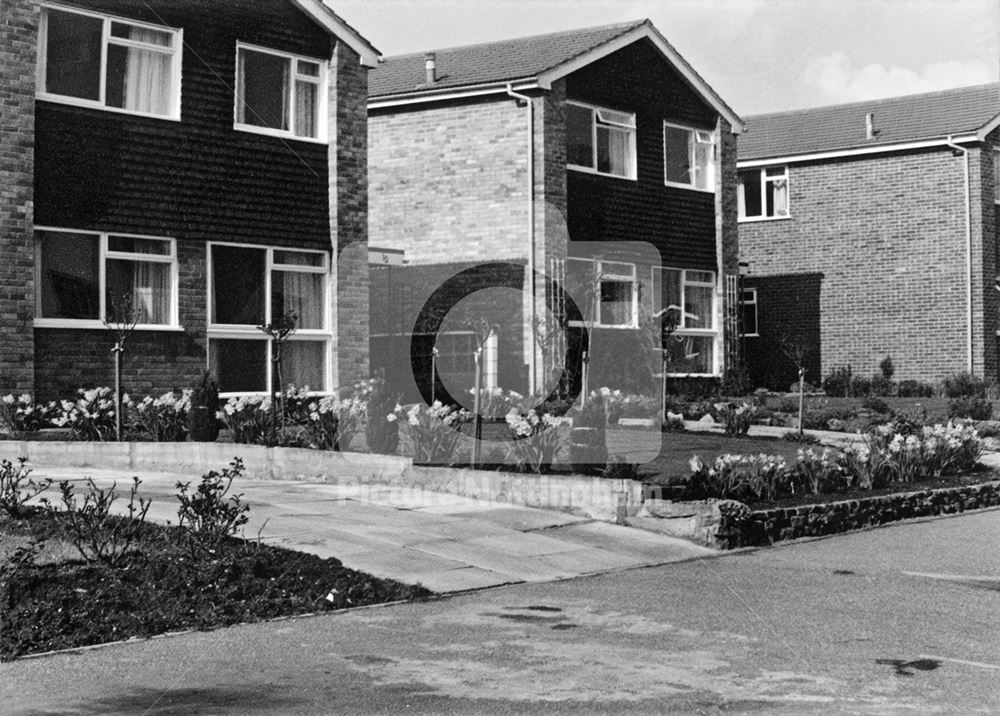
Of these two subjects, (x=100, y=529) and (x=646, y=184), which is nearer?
(x=100, y=529)

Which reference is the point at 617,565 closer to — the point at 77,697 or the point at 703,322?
the point at 77,697

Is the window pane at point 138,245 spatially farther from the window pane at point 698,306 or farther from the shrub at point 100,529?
the window pane at point 698,306

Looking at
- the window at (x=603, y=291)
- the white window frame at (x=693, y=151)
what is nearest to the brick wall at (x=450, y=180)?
the window at (x=603, y=291)

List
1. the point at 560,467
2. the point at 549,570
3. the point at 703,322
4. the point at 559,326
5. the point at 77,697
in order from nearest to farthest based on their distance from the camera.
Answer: the point at 77,697
the point at 549,570
the point at 560,467
the point at 559,326
the point at 703,322

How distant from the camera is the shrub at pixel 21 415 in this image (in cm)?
1647

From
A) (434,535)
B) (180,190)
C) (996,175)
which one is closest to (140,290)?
(180,190)

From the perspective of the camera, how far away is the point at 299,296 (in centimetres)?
2072

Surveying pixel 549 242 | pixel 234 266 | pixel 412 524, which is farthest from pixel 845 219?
pixel 412 524

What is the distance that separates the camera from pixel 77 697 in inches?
249

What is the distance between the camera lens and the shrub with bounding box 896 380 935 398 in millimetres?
30258

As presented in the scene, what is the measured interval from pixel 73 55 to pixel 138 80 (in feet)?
3.40

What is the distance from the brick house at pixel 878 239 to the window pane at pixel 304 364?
16.7 metres

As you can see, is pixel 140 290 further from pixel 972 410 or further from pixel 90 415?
pixel 972 410

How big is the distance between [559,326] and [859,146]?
1266 centimetres
